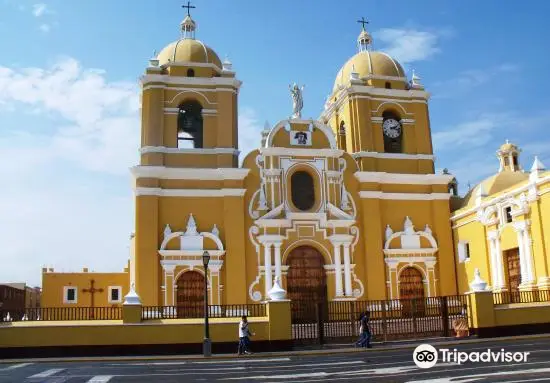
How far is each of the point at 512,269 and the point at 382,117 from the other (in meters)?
9.64

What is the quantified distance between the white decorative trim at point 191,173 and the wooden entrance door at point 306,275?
428 centimetres

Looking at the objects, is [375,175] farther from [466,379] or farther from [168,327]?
[466,379]

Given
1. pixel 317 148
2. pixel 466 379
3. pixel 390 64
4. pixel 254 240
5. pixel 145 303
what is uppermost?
pixel 390 64

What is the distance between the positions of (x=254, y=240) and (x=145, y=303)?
17.4 ft

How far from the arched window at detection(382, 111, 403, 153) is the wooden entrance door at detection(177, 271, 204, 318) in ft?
37.7

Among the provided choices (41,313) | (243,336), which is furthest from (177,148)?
(243,336)

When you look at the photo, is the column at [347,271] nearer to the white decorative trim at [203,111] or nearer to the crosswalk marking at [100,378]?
the white decorative trim at [203,111]

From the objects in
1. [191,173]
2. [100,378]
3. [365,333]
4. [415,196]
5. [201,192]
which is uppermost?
[191,173]

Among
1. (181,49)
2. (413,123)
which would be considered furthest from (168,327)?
(413,123)

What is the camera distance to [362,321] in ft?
62.7

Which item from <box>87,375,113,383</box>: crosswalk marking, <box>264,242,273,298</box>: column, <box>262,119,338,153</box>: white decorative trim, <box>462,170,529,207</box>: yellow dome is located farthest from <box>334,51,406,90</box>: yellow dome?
<box>87,375,113,383</box>: crosswalk marking

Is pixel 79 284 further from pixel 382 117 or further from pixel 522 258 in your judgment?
pixel 522 258

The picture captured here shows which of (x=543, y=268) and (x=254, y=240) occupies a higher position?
(x=254, y=240)

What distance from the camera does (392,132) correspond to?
31594mm
